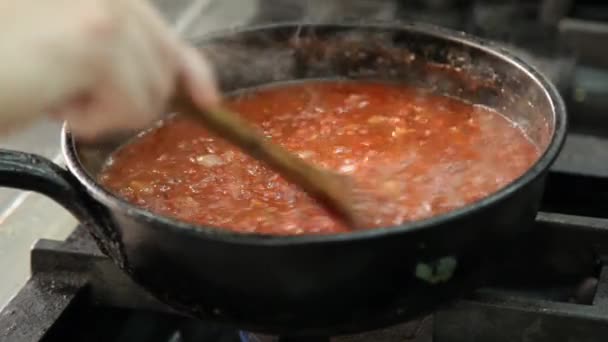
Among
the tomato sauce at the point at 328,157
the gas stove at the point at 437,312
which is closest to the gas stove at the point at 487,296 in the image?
the gas stove at the point at 437,312

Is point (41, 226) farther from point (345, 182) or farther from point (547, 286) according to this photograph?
point (547, 286)

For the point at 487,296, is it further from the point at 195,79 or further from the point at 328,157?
the point at 195,79

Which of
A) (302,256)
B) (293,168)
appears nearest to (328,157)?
(293,168)

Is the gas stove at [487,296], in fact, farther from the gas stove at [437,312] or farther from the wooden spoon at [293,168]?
the wooden spoon at [293,168]

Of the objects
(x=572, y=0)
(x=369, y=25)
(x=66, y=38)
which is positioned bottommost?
(x=572, y=0)

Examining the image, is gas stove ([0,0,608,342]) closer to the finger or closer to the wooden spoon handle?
the wooden spoon handle

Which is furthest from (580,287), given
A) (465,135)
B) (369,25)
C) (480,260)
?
(369,25)
